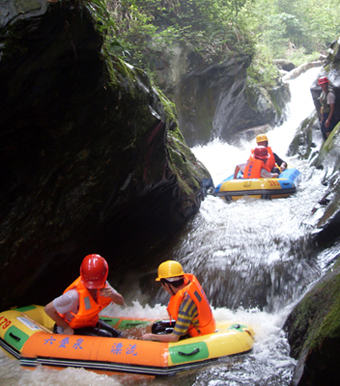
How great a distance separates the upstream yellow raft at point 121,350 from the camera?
3039mm

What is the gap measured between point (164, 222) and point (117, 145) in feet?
7.83

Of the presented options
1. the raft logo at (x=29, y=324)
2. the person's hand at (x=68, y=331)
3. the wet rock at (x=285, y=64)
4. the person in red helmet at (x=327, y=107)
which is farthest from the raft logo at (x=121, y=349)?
the wet rock at (x=285, y=64)

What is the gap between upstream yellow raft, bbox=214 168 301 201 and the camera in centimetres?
816

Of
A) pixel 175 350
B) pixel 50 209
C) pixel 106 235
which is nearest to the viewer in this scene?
pixel 175 350

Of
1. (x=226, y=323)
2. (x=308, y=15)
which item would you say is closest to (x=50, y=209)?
(x=226, y=323)

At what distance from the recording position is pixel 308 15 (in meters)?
31.1

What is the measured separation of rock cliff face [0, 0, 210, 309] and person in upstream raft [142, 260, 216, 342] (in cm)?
165

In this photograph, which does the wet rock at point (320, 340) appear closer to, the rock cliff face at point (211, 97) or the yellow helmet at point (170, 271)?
the yellow helmet at point (170, 271)

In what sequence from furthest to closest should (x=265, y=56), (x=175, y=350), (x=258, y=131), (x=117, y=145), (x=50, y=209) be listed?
1. (x=265, y=56)
2. (x=258, y=131)
3. (x=117, y=145)
4. (x=50, y=209)
5. (x=175, y=350)

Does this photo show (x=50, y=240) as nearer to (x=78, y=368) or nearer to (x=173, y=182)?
(x=78, y=368)

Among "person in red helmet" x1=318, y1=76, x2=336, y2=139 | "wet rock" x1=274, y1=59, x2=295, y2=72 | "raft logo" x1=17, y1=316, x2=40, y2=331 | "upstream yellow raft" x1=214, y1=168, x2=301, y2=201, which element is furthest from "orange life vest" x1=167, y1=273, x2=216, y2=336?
"wet rock" x1=274, y1=59, x2=295, y2=72

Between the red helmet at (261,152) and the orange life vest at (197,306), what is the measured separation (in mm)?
5933

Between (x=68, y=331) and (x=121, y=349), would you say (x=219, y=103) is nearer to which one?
(x=68, y=331)

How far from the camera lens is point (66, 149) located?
394cm
